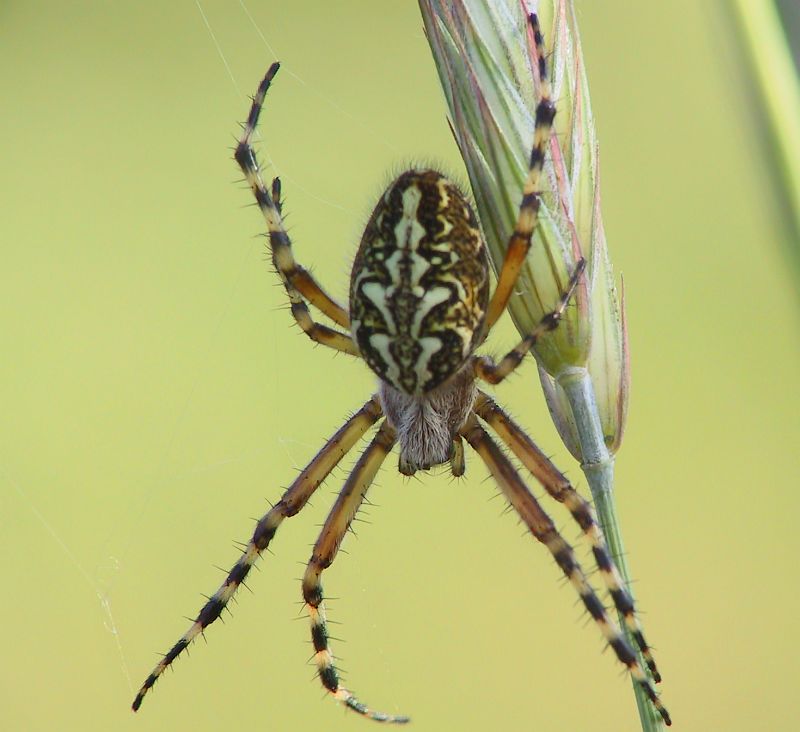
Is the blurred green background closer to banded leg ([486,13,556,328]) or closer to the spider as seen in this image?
the spider

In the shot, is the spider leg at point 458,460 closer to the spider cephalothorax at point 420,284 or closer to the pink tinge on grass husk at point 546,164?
the spider cephalothorax at point 420,284

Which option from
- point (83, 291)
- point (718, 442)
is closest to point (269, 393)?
point (83, 291)

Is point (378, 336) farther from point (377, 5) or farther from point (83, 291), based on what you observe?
point (377, 5)

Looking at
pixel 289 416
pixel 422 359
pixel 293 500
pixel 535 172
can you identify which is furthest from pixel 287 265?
pixel 289 416

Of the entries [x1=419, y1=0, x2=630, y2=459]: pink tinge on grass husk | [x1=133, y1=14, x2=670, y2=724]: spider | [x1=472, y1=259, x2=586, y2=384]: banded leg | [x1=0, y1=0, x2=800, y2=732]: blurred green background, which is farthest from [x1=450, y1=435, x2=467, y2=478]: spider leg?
[x1=0, y1=0, x2=800, y2=732]: blurred green background

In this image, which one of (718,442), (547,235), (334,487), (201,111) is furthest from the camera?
(201,111)

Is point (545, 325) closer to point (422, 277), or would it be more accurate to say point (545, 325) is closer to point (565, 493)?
point (422, 277)

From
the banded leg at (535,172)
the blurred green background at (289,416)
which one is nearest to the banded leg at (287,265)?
the banded leg at (535,172)
